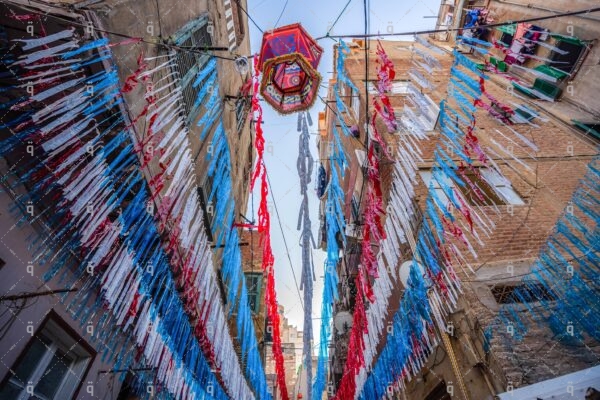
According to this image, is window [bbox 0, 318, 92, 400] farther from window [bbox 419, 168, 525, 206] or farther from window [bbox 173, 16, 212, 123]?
window [bbox 419, 168, 525, 206]

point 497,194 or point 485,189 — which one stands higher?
point 485,189

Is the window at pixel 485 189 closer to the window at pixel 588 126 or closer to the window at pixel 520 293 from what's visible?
the window at pixel 520 293

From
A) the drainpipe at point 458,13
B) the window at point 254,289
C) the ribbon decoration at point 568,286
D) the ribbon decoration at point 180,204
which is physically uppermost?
the drainpipe at point 458,13

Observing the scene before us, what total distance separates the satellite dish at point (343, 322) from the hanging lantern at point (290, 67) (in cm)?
851

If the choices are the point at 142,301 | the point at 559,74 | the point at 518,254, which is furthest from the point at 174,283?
the point at 559,74

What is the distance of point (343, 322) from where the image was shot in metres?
12.6

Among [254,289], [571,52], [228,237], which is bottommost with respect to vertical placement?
[228,237]

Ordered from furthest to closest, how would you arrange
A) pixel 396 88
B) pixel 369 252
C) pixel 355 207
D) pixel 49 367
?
pixel 396 88, pixel 355 207, pixel 369 252, pixel 49 367

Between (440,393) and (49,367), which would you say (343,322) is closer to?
(440,393)

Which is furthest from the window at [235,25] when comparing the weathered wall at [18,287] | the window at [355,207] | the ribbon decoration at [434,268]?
the weathered wall at [18,287]

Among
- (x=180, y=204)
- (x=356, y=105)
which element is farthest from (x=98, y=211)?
(x=356, y=105)

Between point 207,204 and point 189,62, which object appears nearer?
point 189,62

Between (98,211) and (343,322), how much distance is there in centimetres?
1002

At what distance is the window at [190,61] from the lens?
26.2 ft
